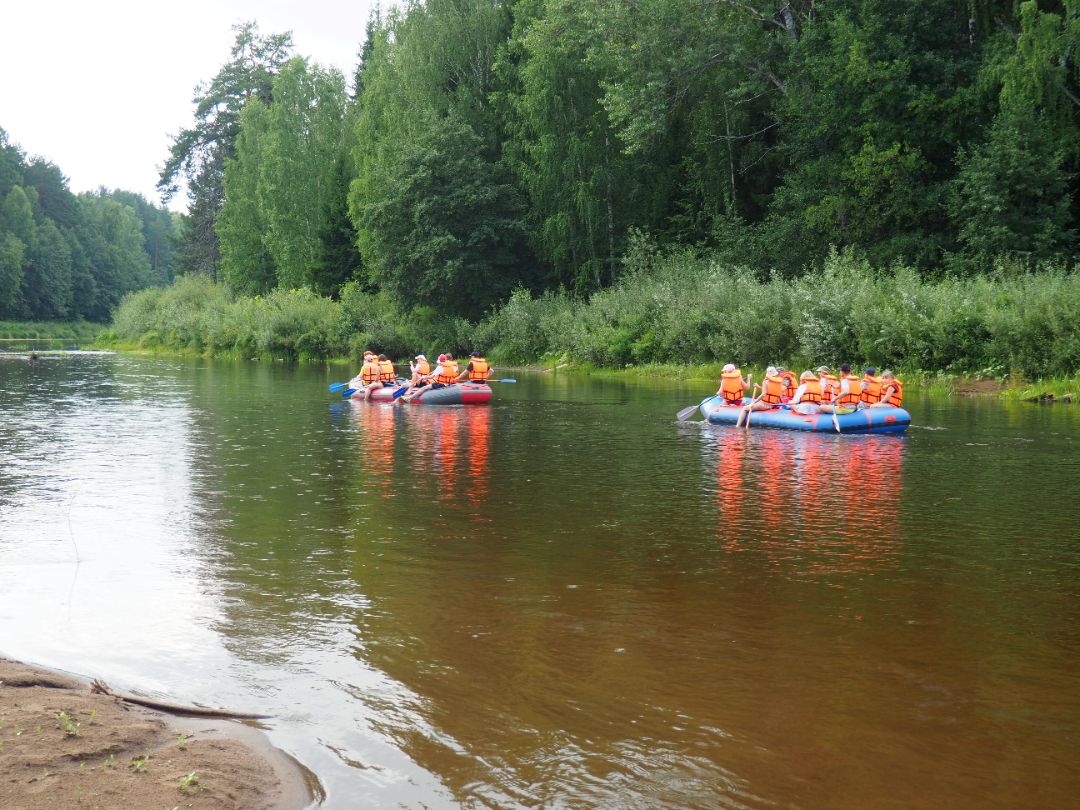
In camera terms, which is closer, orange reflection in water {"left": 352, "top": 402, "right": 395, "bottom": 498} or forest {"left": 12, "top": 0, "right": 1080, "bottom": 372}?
orange reflection in water {"left": 352, "top": 402, "right": 395, "bottom": 498}

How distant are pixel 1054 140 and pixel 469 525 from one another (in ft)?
86.6

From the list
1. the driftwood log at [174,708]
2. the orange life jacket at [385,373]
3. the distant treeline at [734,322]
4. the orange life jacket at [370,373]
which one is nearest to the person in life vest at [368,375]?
the orange life jacket at [370,373]

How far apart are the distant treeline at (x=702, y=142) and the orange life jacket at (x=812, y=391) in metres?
13.1

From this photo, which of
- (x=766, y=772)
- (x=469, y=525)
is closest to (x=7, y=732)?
(x=766, y=772)

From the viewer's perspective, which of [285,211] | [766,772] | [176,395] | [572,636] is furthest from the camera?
[285,211]

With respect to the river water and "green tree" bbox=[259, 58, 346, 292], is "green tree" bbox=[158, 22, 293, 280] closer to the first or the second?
"green tree" bbox=[259, 58, 346, 292]

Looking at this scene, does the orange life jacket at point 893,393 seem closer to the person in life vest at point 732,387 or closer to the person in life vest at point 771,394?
the person in life vest at point 771,394

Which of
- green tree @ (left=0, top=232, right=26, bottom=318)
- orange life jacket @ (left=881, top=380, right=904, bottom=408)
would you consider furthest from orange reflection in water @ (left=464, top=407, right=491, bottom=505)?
green tree @ (left=0, top=232, right=26, bottom=318)

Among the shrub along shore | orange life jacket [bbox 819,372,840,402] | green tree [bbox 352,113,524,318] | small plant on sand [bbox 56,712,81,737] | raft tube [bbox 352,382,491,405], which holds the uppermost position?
green tree [bbox 352,113,524,318]

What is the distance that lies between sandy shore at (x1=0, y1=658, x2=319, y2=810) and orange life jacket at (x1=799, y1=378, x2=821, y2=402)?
1572cm

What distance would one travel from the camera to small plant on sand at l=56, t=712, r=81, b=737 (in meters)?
4.80

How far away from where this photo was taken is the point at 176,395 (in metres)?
28.6

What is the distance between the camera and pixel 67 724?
16.0ft

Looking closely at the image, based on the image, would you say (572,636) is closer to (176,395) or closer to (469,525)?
(469,525)
